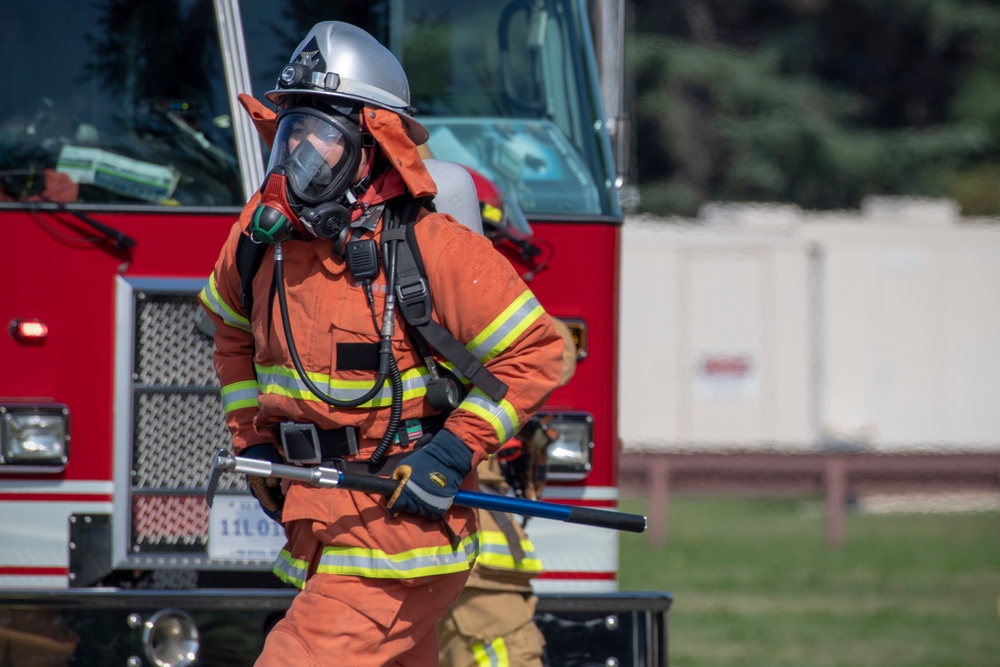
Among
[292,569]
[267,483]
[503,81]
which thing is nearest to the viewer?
[292,569]

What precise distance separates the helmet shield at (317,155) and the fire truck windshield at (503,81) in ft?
4.14

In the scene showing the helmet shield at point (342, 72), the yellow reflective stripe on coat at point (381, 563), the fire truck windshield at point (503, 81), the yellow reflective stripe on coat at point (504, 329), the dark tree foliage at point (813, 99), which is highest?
the dark tree foliage at point (813, 99)

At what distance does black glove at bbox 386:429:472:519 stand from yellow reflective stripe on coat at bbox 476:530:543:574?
2.34ft

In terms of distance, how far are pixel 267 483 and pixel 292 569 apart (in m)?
0.23

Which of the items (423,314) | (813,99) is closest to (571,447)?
(423,314)

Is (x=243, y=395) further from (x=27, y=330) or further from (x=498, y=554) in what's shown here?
(x=27, y=330)

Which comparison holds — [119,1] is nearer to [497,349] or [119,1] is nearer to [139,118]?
[139,118]

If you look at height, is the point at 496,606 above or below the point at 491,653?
above

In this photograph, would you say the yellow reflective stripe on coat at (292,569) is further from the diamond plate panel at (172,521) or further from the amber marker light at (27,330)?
the amber marker light at (27,330)

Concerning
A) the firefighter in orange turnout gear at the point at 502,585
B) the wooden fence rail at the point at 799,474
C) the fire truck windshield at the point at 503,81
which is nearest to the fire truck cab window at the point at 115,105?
the fire truck windshield at the point at 503,81

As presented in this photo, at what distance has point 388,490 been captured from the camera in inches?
123

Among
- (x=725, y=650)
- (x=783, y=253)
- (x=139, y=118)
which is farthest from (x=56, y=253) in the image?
(x=783, y=253)

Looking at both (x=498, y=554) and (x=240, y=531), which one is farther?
(x=240, y=531)

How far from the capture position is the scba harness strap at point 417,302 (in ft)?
10.6
